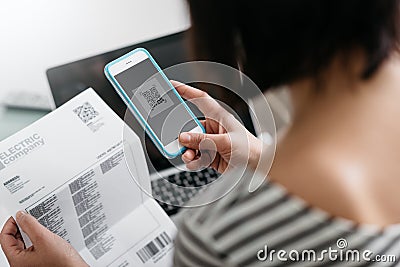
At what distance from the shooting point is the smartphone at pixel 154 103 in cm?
72

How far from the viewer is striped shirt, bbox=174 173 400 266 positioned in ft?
1.47

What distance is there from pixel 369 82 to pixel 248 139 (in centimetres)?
28

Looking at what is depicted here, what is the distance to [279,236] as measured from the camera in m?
0.45

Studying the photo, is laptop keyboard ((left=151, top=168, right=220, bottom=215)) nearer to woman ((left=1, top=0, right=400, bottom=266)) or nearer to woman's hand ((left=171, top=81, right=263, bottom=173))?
woman's hand ((left=171, top=81, right=263, bottom=173))

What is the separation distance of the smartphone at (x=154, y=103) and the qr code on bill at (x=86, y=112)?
0.06 metres

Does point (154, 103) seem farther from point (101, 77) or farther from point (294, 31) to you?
point (294, 31)

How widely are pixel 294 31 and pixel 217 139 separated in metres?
0.32

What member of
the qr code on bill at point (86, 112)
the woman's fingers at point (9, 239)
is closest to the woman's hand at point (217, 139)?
the qr code on bill at point (86, 112)

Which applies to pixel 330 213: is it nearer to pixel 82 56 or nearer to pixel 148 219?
pixel 148 219

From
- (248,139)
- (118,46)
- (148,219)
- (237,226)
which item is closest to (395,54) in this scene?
(237,226)

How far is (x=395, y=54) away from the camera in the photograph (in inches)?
17.2

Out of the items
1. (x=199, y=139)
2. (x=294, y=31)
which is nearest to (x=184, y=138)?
(x=199, y=139)

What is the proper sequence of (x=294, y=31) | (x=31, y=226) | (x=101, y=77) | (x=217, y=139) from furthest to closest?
(x=101, y=77)
(x=217, y=139)
(x=31, y=226)
(x=294, y=31)

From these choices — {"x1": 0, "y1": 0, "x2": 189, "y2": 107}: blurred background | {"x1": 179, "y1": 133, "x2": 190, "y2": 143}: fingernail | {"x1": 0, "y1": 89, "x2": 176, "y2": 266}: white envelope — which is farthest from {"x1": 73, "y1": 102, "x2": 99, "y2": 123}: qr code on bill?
{"x1": 0, "y1": 0, "x2": 189, "y2": 107}: blurred background
